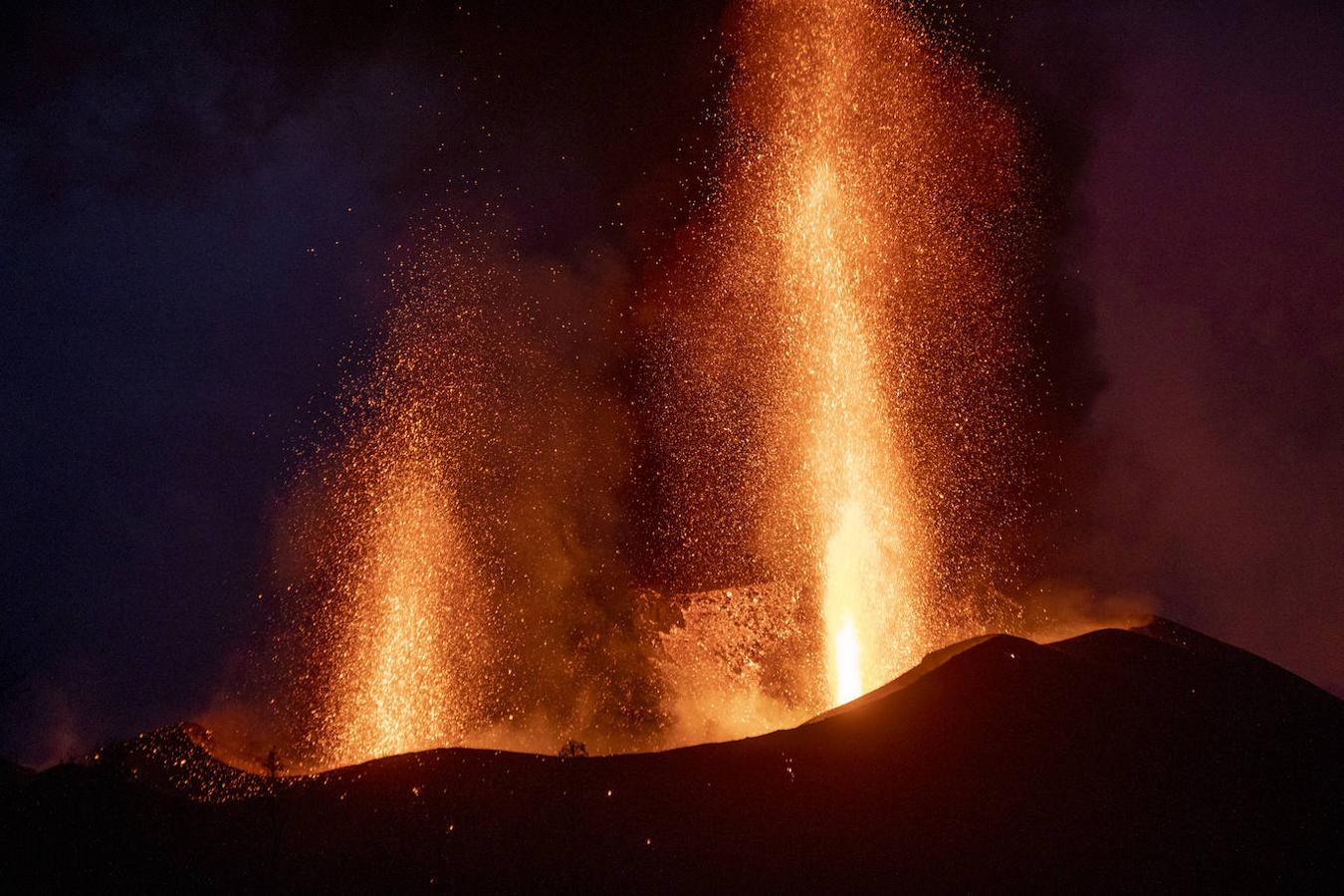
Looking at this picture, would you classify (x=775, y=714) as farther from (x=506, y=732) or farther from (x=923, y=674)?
(x=506, y=732)

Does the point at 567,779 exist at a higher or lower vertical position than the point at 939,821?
lower

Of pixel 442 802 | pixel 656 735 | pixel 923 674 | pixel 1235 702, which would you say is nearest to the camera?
pixel 442 802

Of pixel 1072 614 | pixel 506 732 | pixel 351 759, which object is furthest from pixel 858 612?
pixel 506 732

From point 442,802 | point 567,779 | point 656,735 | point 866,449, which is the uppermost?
point 866,449

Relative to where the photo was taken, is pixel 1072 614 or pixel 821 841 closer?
pixel 821 841

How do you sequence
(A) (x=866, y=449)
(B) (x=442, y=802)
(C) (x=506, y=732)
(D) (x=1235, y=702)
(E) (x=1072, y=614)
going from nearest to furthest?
1. (B) (x=442, y=802)
2. (D) (x=1235, y=702)
3. (A) (x=866, y=449)
4. (E) (x=1072, y=614)
5. (C) (x=506, y=732)

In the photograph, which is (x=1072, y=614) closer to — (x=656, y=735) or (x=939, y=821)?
(x=656, y=735)
